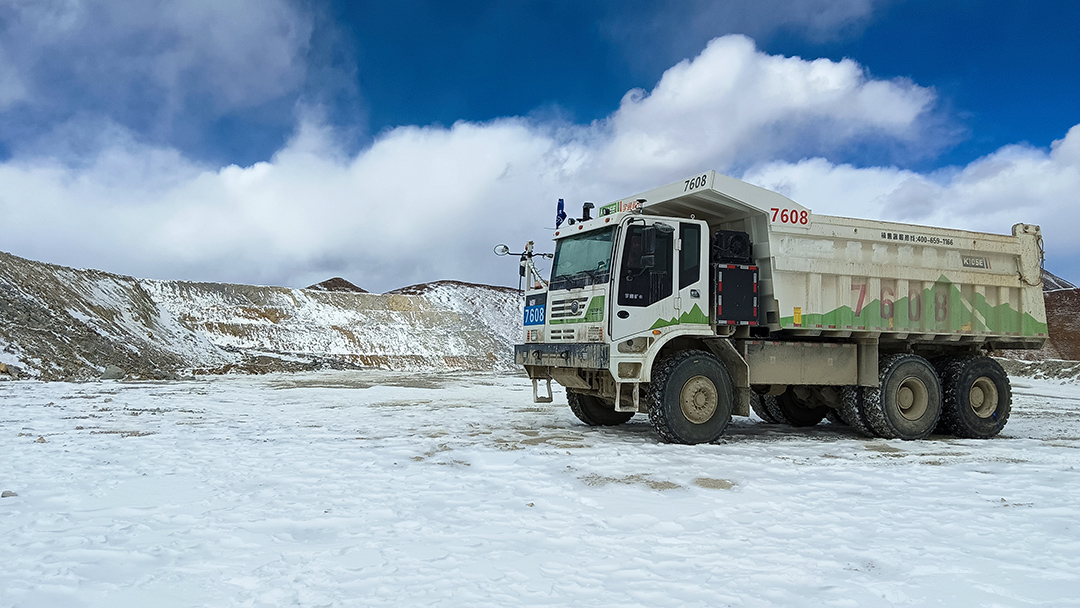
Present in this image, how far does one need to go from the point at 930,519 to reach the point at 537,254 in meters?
6.45

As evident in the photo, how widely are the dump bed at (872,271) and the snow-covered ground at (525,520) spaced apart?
1762 millimetres

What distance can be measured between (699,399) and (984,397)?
205 inches

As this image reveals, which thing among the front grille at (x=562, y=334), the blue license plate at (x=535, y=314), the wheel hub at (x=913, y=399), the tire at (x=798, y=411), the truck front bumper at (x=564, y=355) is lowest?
the tire at (x=798, y=411)

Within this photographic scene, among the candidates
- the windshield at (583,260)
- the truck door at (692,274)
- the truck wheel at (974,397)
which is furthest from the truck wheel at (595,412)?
the truck wheel at (974,397)

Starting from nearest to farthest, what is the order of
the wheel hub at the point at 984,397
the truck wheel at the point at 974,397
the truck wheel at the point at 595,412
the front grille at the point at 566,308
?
the front grille at the point at 566,308 < the truck wheel at the point at 974,397 < the wheel hub at the point at 984,397 < the truck wheel at the point at 595,412

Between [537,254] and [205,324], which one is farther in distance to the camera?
[205,324]

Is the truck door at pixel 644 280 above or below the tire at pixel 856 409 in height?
above

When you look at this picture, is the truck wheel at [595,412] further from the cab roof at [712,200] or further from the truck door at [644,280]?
the cab roof at [712,200]

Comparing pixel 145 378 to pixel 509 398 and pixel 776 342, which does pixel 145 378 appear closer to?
pixel 509 398

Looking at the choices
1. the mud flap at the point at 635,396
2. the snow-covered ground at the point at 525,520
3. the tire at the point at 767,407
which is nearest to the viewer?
the snow-covered ground at the point at 525,520

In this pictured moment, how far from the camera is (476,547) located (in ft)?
14.8

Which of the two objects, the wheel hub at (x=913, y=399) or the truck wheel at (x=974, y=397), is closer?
the wheel hub at (x=913, y=399)

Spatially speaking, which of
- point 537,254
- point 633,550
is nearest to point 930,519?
point 633,550

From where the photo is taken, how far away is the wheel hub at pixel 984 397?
1106cm
